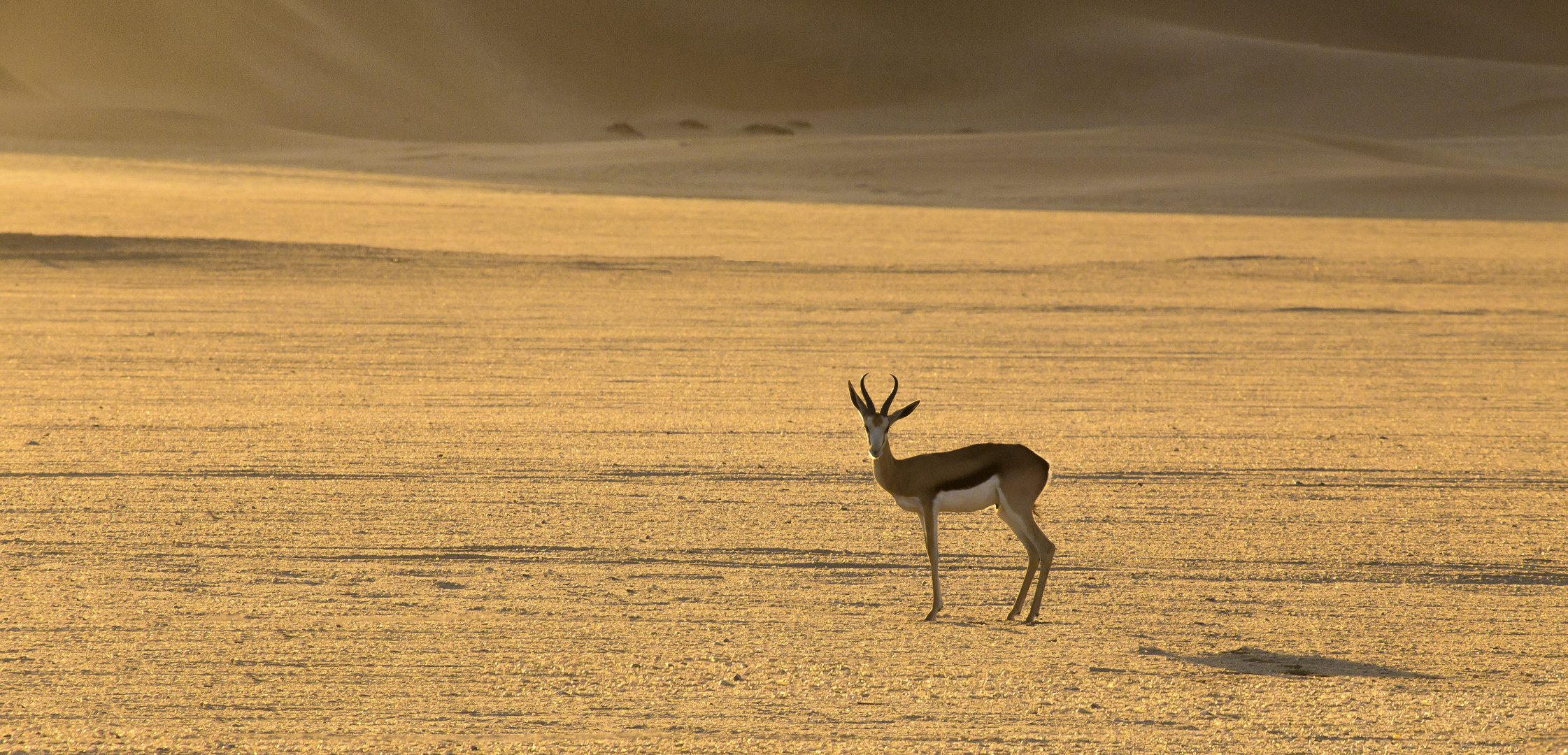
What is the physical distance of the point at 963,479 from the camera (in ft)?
17.6

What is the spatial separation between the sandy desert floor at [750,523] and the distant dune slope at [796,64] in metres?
66.4

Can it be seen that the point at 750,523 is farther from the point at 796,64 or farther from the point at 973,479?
the point at 796,64

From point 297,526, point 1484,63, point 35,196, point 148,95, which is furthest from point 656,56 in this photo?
point 297,526

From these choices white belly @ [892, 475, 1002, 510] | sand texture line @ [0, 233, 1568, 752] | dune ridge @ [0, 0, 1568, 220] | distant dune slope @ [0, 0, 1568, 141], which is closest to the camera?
sand texture line @ [0, 233, 1568, 752]

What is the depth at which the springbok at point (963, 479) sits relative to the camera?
5.34 m

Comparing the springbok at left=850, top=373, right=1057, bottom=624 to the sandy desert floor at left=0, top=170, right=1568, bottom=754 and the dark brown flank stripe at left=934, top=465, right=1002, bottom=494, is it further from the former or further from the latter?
the sandy desert floor at left=0, top=170, right=1568, bottom=754

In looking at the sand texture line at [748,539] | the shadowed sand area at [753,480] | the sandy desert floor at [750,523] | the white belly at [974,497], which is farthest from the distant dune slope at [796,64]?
the white belly at [974,497]

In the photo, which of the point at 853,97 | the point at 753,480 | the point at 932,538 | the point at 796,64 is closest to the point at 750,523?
the point at 753,480

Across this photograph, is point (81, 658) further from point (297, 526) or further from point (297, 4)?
point (297, 4)

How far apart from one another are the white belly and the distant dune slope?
74.1 meters

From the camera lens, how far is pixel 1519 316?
15.5 metres

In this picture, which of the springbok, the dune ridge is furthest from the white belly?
the dune ridge

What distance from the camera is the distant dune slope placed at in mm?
94688

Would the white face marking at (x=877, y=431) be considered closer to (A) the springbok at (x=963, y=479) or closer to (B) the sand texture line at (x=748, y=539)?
(A) the springbok at (x=963, y=479)
